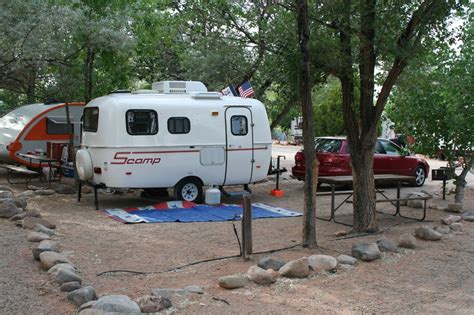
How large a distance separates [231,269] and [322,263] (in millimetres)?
1092

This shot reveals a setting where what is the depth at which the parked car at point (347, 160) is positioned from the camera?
48.4 ft

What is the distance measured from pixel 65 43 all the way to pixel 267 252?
9.85 metres

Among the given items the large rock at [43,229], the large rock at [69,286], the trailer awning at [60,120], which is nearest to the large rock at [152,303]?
the large rock at [69,286]

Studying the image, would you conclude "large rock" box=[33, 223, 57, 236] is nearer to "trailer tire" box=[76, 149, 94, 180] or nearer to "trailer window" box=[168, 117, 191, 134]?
"trailer tire" box=[76, 149, 94, 180]

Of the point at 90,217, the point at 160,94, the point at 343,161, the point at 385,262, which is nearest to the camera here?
the point at 385,262

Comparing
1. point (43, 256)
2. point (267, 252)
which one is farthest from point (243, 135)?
point (43, 256)

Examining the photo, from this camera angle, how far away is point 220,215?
11219 mm

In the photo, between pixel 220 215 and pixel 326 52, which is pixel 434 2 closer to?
pixel 326 52

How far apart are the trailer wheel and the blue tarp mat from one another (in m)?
0.30

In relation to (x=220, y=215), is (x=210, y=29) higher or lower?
higher

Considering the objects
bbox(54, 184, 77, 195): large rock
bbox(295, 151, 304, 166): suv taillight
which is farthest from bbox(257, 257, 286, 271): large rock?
bbox(295, 151, 304, 166): suv taillight

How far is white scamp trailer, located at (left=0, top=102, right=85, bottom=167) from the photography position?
15.5m

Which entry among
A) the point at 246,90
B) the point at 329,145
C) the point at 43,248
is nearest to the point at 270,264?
the point at 43,248

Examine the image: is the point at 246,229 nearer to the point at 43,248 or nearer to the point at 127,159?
the point at 43,248
